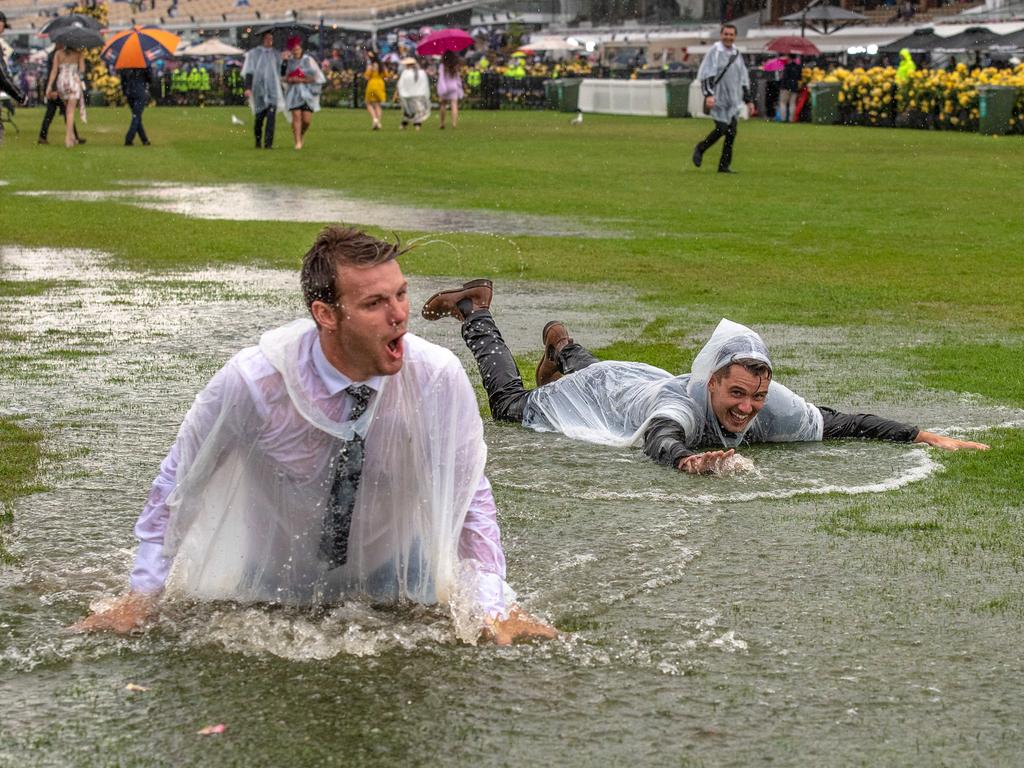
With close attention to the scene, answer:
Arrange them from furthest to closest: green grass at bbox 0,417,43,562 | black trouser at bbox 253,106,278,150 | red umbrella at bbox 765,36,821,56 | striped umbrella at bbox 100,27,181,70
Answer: red umbrella at bbox 765,36,821,56
striped umbrella at bbox 100,27,181,70
black trouser at bbox 253,106,278,150
green grass at bbox 0,417,43,562

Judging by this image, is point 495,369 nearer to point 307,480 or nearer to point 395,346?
point 307,480

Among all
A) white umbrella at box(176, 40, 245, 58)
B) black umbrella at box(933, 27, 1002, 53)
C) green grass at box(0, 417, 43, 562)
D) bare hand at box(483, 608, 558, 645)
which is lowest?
green grass at box(0, 417, 43, 562)

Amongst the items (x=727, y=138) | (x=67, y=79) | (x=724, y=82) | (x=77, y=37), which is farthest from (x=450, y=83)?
(x=724, y=82)

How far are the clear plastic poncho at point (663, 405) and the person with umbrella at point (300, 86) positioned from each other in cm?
1995

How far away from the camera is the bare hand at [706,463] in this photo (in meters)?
6.20

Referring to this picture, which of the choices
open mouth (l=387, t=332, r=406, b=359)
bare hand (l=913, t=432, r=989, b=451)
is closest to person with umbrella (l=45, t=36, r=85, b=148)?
bare hand (l=913, t=432, r=989, b=451)

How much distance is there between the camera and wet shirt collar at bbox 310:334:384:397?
161 inches

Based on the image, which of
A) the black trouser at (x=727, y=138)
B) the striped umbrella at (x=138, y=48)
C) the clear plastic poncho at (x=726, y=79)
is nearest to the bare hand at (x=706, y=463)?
the clear plastic poncho at (x=726, y=79)

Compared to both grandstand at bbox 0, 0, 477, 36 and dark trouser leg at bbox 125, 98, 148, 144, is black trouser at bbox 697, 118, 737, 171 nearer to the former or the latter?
dark trouser leg at bbox 125, 98, 148, 144

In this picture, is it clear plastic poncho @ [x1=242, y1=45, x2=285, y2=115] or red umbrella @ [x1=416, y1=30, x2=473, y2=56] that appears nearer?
clear plastic poncho @ [x1=242, y1=45, x2=285, y2=115]

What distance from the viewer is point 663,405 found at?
6.65 meters

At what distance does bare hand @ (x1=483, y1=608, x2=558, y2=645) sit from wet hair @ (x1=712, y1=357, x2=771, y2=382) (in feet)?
7.52

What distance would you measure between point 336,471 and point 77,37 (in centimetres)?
2591

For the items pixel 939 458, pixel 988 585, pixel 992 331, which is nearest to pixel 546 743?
pixel 988 585
